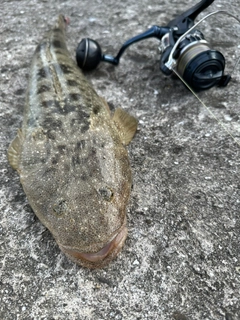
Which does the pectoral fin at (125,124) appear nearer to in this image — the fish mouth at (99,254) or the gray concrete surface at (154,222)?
the gray concrete surface at (154,222)

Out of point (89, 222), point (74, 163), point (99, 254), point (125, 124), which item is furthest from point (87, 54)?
point (99, 254)

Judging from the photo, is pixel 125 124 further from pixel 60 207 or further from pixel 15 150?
pixel 60 207

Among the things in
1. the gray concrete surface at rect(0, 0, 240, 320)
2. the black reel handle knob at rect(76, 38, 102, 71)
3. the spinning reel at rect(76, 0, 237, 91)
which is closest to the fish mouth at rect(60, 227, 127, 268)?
the gray concrete surface at rect(0, 0, 240, 320)

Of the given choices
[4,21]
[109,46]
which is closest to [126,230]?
[109,46]

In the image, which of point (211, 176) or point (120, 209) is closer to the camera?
point (120, 209)

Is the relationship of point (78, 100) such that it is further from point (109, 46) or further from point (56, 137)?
point (109, 46)

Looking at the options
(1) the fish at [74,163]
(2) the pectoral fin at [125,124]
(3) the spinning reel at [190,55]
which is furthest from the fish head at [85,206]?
(3) the spinning reel at [190,55]

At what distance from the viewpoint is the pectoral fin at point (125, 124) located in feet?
11.2

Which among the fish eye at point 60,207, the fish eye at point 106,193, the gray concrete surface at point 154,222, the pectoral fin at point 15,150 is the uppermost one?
the fish eye at point 60,207

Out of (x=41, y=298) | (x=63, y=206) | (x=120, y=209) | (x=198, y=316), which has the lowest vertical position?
(x=198, y=316)

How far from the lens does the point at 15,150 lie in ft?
11.0

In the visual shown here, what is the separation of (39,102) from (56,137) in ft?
2.04

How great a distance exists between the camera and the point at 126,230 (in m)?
2.67

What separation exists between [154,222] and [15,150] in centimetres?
148
